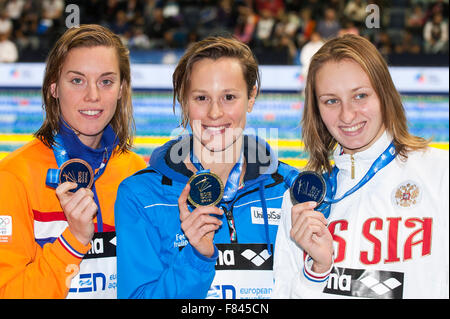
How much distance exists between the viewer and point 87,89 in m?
2.83

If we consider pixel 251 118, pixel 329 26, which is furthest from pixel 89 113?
pixel 329 26

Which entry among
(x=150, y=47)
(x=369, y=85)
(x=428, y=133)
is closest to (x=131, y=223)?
(x=369, y=85)

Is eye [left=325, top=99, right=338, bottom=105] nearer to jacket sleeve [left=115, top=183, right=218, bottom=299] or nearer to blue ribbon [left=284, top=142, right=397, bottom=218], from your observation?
blue ribbon [left=284, top=142, right=397, bottom=218]

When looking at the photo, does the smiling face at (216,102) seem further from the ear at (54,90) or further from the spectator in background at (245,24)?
the spectator in background at (245,24)

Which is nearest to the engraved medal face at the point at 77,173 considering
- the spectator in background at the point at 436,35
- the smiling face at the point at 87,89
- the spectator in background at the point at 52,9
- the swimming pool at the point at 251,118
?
the smiling face at the point at 87,89

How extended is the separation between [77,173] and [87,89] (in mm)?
492

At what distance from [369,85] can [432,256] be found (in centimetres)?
80

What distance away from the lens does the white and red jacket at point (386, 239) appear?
2.36 metres

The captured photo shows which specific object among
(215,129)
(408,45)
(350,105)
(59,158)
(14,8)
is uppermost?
(14,8)

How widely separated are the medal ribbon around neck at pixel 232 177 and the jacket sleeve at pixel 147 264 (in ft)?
1.08

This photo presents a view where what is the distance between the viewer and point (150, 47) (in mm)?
13633

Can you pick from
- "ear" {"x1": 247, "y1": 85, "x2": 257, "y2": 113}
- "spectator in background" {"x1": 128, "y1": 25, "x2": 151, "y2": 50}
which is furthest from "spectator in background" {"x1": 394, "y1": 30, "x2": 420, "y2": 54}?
"ear" {"x1": 247, "y1": 85, "x2": 257, "y2": 113}

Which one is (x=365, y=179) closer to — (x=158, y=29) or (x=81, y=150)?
(x=81, y=150)

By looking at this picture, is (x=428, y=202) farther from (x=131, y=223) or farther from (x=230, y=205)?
(x=131, y=223)
